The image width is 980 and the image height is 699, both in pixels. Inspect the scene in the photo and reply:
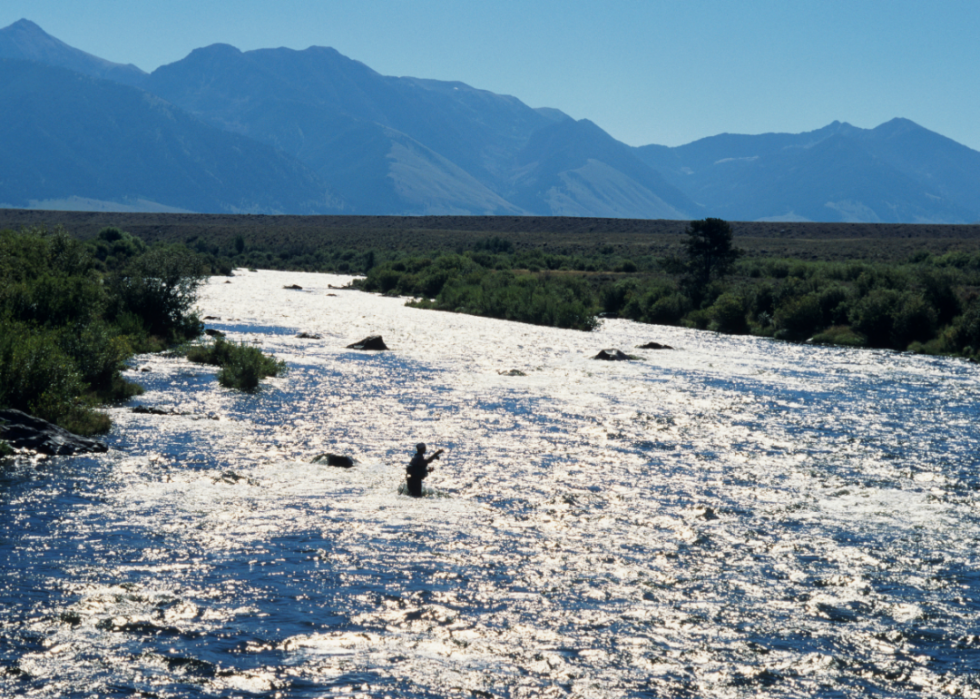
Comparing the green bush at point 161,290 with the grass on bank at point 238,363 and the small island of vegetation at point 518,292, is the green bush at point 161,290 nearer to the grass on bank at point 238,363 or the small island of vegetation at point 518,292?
the small island of vegetation at point 518,292

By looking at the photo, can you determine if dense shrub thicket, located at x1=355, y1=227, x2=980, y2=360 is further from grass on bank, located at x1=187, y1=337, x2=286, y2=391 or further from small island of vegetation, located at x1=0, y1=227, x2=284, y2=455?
grass on bank, located at x1=187, y1=337, x2=286, y2=391

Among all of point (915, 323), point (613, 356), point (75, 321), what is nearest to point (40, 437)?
point (75, 321)

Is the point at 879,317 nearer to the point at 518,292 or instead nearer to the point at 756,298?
the point at 756,298

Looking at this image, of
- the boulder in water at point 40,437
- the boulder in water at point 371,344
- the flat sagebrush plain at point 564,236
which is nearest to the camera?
the boulder in water at point 40,437

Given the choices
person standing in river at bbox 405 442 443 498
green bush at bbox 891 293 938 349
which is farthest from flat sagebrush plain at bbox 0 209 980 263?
person standing in river at bbox 405 442 443 498

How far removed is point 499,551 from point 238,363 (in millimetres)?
20163

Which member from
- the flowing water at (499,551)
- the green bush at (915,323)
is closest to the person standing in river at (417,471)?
the flowing water at (499,551)

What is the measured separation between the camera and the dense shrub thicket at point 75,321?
23734 millimetres

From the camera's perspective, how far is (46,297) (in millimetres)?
31891

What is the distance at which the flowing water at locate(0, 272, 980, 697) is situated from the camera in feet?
38.7

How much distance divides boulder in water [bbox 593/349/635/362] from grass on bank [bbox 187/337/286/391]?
15798 millimetres

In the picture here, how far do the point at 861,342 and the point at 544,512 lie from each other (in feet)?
134

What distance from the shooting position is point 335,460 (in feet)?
73.4

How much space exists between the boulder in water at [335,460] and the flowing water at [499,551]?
1.19 ft
